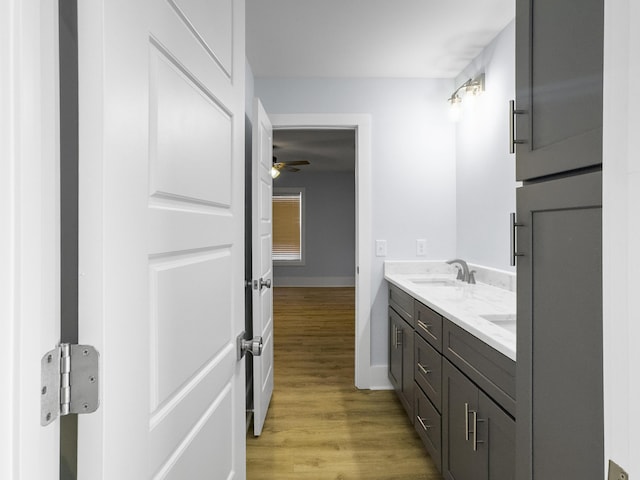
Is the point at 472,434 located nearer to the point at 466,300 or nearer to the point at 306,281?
the point at 466,300

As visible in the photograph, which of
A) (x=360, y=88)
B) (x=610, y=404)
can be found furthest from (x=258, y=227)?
(x=610, y=404)

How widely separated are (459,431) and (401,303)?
3.73ft

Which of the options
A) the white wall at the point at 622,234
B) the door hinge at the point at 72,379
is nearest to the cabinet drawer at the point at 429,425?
the white wall at the point at 622,234

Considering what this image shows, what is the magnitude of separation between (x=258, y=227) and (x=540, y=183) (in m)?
1.83

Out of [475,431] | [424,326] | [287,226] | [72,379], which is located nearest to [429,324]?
[424,326]

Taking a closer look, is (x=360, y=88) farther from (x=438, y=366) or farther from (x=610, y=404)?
(x=610, y=404)

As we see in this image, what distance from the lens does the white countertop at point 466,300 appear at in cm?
142

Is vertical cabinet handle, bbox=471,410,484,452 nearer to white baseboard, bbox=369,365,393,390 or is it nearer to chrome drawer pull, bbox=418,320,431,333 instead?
chrome drawer pull, bbox=418,320,431,333

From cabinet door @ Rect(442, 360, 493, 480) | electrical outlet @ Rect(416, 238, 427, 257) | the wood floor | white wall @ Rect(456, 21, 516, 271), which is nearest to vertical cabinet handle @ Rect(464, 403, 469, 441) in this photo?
cabinet door @ Rect(442, 360, 493, 480)

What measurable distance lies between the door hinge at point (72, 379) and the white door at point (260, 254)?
195 centimetres

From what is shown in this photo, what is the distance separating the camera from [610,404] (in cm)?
50

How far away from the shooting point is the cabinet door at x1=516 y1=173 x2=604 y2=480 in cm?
70

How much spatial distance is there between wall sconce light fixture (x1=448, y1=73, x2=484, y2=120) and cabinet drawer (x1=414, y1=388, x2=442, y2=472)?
194 cm

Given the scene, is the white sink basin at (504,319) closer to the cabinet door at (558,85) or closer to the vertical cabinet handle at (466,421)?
the vertical cabinet handle at (466,421)
